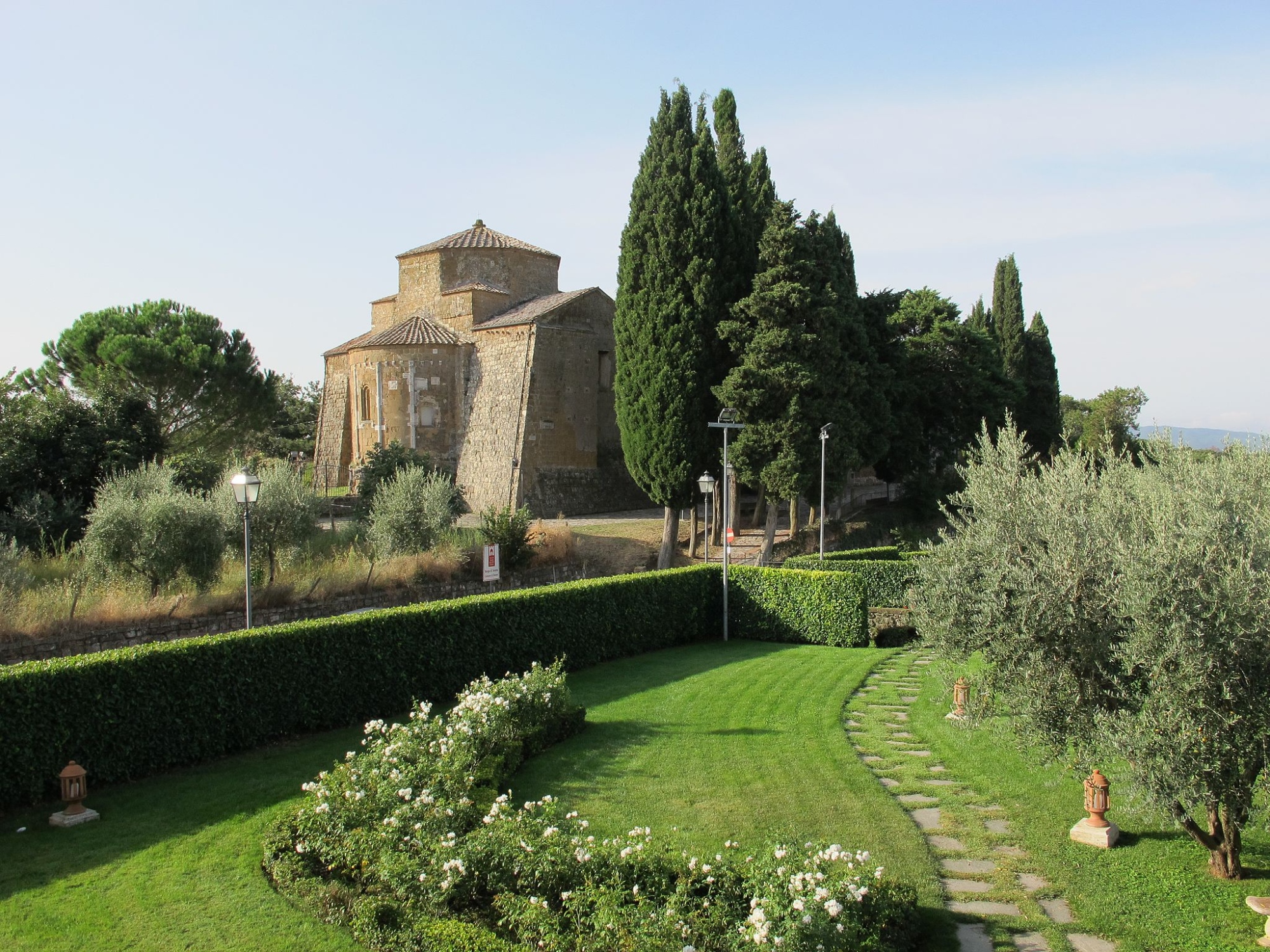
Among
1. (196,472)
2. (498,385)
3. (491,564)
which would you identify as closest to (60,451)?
(196,472)

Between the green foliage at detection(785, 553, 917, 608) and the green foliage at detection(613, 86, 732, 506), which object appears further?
the green foliage at detection(613, 86, 732, 506)

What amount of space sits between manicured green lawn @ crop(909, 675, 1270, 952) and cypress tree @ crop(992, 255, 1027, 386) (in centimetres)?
4279

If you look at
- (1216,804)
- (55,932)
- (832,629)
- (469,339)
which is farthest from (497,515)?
(1216,804)

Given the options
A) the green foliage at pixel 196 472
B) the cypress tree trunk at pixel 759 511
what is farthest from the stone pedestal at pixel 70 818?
the cypress tree trunk at pixel 759 511

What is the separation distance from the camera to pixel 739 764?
31.9ft

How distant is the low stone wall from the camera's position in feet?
48.6

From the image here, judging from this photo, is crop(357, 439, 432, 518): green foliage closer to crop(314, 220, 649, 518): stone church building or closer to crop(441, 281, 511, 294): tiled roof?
crop(314, 220, 649, 518): stone church building

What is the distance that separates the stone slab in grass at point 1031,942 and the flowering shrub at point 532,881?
735 mm

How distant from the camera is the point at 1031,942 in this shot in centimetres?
584

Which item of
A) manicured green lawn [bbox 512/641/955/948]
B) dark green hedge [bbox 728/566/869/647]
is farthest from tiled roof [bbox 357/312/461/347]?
manicured green lawn [bbox 512/641/955/948]

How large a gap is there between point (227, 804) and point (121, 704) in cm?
181

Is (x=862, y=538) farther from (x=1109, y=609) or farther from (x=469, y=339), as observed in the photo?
(x=1109, y=609)

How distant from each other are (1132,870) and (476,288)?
1266 inches

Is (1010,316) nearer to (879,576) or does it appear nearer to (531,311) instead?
(531,311)
